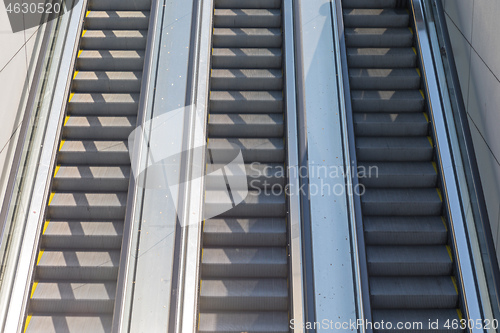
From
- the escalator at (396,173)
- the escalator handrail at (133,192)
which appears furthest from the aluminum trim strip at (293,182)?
the escalator handrail at (133,192)

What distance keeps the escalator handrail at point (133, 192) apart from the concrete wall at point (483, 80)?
3.76 m

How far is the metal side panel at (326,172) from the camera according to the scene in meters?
5.15

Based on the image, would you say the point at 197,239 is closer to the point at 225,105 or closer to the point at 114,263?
the point at 114,263

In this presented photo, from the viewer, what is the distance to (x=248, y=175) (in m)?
6.09

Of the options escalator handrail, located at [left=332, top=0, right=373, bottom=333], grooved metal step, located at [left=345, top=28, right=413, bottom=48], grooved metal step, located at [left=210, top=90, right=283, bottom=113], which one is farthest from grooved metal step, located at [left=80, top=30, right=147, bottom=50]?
grooved metal step, located at [left=345, top=28, right=413, bottom=48]

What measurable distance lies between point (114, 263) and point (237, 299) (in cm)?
144

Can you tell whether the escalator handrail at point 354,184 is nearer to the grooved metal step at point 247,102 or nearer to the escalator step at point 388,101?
the escalator step at point 388,101

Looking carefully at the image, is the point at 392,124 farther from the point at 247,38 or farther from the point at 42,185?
the point at 42,185

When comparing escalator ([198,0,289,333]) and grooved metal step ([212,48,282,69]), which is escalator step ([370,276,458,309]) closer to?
escalator ([198,0,289,333])

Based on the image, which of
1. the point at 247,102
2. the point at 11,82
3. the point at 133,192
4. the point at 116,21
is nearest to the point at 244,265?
the point at 133,192

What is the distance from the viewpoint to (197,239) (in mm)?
5496

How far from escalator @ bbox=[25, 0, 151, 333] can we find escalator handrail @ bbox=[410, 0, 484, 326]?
3.69m

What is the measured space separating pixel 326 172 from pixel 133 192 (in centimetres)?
222

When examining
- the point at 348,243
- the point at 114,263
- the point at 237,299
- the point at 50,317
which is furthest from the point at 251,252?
the point at 50,317
